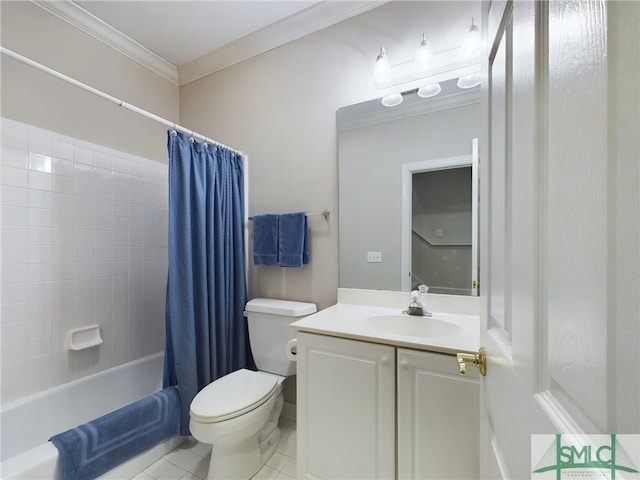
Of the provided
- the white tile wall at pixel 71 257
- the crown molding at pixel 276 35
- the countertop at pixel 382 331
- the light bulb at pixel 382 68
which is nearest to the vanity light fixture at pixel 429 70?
the light bulb at pixel 382 68

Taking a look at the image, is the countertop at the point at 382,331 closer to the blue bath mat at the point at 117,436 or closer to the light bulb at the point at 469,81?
the blue bath mat at the point at 117,436

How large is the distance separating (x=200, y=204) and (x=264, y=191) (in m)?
0.49

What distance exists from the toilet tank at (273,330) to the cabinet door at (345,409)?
411 millimetres

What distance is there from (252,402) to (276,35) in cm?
221

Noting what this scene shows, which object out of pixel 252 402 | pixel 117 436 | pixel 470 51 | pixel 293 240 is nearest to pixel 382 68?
pixel 470 51

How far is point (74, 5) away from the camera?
65.8 inches

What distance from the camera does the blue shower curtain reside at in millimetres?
1543

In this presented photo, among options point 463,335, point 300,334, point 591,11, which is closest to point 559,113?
point 591,11

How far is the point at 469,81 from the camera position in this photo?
1354 millimetres

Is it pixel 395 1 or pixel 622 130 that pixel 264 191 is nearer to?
pixel 395 1

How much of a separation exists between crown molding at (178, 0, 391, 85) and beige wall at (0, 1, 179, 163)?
349 mm

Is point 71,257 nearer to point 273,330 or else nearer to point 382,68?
point 273,330

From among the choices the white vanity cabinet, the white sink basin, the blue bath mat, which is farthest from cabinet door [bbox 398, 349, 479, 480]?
the blue bath mat

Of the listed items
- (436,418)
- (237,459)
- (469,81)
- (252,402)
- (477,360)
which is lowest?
(237,459)
